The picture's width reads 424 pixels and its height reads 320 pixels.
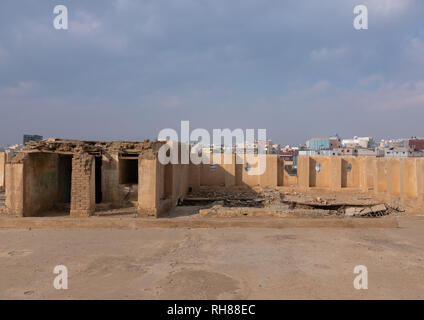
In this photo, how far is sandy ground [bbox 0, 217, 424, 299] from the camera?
4055mm

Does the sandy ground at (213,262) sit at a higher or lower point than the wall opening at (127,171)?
lower

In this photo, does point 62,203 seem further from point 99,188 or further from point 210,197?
point 210,197

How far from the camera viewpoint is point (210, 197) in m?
17.9

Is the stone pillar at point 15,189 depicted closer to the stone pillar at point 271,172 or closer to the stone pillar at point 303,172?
the stone pillar at point 271,172

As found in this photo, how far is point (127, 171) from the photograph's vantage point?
14812 mm

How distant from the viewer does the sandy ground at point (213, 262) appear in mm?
4055

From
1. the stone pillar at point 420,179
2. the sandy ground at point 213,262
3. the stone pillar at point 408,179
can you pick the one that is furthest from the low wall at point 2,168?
the stone pillar at point 420,179

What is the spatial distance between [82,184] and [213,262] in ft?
23.9

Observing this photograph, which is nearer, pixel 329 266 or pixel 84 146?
pixel 329 266

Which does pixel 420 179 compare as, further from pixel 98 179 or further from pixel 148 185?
pixel 98 179

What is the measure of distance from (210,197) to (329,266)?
42.9 feet

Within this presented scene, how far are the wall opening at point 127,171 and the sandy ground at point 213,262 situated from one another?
19.8ft

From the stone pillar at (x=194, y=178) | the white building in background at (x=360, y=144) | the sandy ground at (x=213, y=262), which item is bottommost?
the sandy ground at (x=213, y=262)
